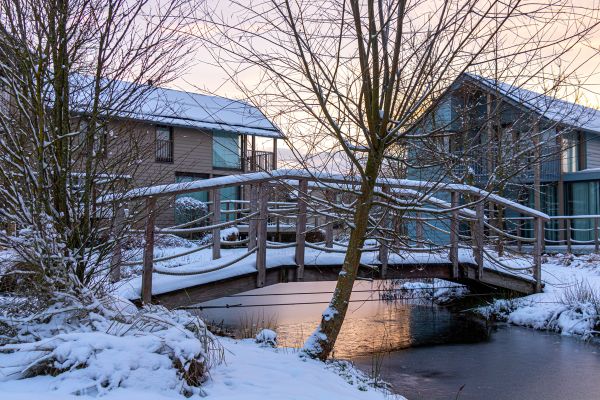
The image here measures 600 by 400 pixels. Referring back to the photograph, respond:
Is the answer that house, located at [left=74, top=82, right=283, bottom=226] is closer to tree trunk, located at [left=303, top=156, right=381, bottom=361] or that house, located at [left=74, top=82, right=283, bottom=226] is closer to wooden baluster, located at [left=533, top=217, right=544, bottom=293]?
tree trunk, located at [left=303, top=156, right=381, bottom=361]

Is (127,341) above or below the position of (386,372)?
above

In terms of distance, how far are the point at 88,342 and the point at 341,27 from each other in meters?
3.22

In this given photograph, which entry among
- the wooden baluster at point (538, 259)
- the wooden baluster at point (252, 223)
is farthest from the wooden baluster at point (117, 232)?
the wooden baluster at point (538, 259)

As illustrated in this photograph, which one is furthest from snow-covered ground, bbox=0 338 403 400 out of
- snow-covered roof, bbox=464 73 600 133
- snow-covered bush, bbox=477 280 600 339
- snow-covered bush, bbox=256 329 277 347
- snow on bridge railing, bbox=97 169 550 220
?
snow-covered bush, bbox=477 280 600 339

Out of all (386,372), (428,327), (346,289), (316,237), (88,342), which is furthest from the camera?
(316,237)

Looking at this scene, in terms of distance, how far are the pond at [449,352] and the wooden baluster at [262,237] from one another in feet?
1.05

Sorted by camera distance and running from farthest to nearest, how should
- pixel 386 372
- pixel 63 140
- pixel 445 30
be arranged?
1. pixel 386 372
2. pixel 445 30
3. pixel 63 140

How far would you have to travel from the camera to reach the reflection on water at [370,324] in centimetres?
877

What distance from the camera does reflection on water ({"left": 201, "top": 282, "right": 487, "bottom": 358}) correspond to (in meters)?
8.77

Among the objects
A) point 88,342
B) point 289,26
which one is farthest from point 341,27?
point 88,342

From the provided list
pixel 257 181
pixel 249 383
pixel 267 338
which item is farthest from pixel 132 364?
pixel 257 181

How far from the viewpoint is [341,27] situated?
17.1ft

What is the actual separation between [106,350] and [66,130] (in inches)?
82.0

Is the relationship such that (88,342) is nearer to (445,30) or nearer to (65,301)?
(65,301)
